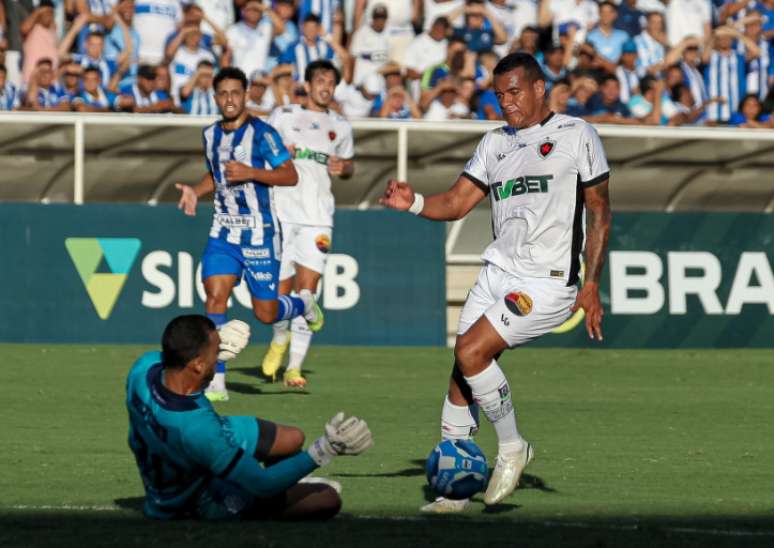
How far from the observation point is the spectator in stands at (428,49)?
2111 cm

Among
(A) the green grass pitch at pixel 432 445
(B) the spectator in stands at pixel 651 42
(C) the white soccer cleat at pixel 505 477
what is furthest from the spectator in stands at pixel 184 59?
(C) the white soccer cleat at pixel 505 477

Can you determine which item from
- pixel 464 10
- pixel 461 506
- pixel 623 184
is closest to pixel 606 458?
pixel 461 506

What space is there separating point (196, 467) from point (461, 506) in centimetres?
151

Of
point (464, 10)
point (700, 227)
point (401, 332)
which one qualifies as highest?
point (464, 10)

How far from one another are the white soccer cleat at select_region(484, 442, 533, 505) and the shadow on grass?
38 cm

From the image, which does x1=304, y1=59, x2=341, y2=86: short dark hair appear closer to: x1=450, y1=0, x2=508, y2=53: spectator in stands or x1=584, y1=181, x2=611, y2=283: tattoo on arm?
x1=584, y1=181, x2=611, y2=283: tattoo on arm

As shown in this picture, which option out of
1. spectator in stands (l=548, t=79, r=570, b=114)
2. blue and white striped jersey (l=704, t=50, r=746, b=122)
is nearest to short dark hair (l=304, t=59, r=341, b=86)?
spectator in stands (l=548, t=79, r=570, b=114)

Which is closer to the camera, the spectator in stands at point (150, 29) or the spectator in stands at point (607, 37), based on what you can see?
the spectator in stands at point (150, 29)

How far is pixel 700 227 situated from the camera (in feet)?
62.2

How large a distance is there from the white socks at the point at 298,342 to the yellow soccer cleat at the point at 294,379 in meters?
0.10

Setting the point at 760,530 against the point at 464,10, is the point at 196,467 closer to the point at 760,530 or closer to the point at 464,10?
the point at 760,530

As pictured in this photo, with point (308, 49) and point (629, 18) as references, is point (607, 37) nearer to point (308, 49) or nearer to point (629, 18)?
point (629, 18)

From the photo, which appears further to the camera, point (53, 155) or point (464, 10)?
point (464, 10)

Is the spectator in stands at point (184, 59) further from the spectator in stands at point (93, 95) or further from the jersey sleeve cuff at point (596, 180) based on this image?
the jersey sleeve cuff at point (596, 180)
